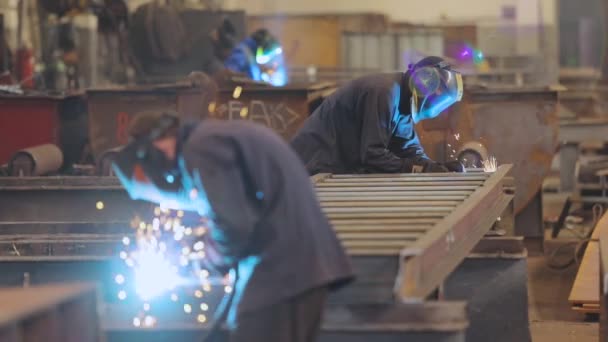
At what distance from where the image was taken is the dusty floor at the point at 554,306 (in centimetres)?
744

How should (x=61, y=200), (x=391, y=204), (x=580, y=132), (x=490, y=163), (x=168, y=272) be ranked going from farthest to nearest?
(x=580, y=132) < (x=490, y=163) < (x=61, y=200) < (x=391, y=204) < (x=168, y=272)

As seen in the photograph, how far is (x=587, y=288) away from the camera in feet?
24.8

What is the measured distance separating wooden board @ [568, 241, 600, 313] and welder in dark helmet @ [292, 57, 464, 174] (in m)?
1.02

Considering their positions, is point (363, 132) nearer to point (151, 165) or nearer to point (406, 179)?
point (406, 179)

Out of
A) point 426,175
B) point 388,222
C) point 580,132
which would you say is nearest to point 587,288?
point 426,175

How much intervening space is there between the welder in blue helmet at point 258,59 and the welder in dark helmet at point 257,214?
22.5 feet

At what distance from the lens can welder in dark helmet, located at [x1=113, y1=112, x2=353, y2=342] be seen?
4.25 m

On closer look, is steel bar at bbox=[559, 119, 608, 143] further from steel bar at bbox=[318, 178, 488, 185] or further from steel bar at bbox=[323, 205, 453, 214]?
steel bar at bbox=[323, 205, 453, 214]

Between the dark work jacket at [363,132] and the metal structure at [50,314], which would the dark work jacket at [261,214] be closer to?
the metal structure at [50,314]

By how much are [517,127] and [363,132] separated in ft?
11.3

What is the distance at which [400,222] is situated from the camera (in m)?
5.54

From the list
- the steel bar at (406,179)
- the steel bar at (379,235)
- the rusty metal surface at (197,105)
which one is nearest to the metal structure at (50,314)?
the steel bar at (379,235)

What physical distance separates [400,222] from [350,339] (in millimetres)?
983

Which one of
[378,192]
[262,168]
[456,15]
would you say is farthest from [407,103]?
[456,15]
